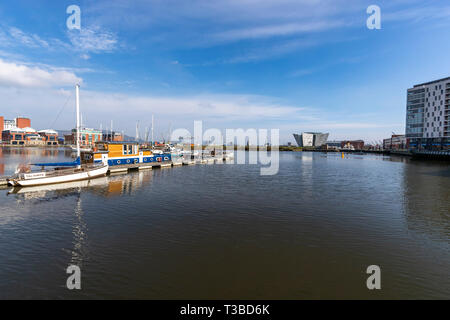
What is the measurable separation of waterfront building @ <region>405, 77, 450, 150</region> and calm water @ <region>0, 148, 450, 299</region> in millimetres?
135204

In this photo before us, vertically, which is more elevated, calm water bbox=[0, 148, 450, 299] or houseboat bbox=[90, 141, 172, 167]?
houseboat bbox=[90, 141, 172, 167]

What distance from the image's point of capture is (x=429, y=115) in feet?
445

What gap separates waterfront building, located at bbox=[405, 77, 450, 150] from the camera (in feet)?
411

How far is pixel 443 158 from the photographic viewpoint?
107875 mm

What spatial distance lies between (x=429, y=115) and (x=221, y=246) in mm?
173140

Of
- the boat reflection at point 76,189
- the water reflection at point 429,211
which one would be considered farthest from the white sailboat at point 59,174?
the water reflection at point 429,211

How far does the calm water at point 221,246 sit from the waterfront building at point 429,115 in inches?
5323

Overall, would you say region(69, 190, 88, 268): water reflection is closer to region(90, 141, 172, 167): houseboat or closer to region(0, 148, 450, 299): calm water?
region(0, 148, 450, 299): calm water

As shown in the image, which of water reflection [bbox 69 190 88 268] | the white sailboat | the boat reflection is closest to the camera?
water reflection [bbox 69 190 88 268]

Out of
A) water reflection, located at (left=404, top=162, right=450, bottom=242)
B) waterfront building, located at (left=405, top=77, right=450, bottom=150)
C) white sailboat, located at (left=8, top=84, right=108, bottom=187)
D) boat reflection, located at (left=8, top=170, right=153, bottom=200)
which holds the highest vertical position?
waterfront building, located at (left=405, top=77, right=450, bottom=150)

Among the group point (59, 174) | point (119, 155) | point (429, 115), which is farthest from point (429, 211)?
point (429, 115)

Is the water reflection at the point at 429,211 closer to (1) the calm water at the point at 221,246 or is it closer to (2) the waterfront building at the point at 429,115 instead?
(1) the calm water at the point at 221,246

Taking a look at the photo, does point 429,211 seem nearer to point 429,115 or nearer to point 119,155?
point 119,155

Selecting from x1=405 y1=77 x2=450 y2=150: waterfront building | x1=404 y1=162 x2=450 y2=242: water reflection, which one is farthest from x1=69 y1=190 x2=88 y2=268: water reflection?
x1=405 y1=77 x2=450 y2=150: waterfront building
